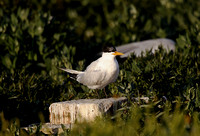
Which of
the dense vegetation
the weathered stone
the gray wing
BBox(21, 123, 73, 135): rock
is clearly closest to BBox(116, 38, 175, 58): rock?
the dense vegetation

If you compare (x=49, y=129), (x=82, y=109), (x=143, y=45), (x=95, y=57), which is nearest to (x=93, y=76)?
(x=82, y=109)

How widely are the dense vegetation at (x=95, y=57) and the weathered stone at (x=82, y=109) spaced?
0.83ft

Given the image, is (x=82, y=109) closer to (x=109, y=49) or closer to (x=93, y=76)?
(x=93, y=76)

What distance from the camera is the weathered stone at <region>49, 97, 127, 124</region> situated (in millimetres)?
4938

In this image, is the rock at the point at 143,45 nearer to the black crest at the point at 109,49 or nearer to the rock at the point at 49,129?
the black crest at the point at 109,49

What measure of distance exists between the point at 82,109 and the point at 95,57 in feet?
13.7

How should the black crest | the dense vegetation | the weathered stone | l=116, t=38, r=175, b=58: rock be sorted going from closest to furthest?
the dense vegetation → the weathered stone → the black crest → l=116, t=38, r=175, b=58: rock

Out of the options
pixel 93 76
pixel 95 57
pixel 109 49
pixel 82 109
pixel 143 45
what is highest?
pixel 143 45

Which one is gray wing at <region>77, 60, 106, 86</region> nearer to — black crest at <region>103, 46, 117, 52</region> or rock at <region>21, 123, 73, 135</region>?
black crest at <region>103, 46, 117, 52</region>

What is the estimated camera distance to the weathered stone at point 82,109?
4.94 m

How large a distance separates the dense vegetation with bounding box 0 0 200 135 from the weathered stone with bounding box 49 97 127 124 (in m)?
0.25

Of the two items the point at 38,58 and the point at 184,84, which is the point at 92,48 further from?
the point at 184,84

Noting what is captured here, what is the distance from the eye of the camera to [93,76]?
18.0ft

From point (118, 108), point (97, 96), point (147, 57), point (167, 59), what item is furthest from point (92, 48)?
point (118, 108)
